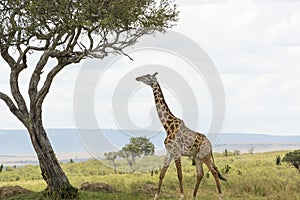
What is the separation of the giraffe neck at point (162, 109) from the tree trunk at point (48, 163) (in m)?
4.56

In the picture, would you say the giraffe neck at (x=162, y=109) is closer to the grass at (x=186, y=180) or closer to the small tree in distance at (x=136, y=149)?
the grass at (x=186, y=180)

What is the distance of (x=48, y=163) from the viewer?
2222cm

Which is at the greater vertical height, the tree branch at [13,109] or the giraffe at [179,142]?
the tree branch at [13,109]

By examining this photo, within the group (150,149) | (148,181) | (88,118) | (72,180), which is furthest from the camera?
(150,149)

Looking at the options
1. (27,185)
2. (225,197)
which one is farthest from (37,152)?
(27,185)

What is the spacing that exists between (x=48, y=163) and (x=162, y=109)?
501cm

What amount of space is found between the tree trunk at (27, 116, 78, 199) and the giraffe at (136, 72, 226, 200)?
368 cm

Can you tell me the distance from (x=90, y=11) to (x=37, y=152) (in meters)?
5.96

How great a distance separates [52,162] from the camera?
2228cm

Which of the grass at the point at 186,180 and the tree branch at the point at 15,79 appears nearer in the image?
the tree branch at the point at 15,79

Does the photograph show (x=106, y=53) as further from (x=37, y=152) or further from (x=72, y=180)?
(x=72, y=180)

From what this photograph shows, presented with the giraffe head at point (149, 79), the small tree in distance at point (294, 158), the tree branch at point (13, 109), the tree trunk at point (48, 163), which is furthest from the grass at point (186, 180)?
the giraffe head at point (149, 79)

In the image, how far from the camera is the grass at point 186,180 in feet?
84.8

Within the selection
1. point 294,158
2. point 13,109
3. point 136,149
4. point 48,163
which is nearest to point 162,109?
point 48,163
